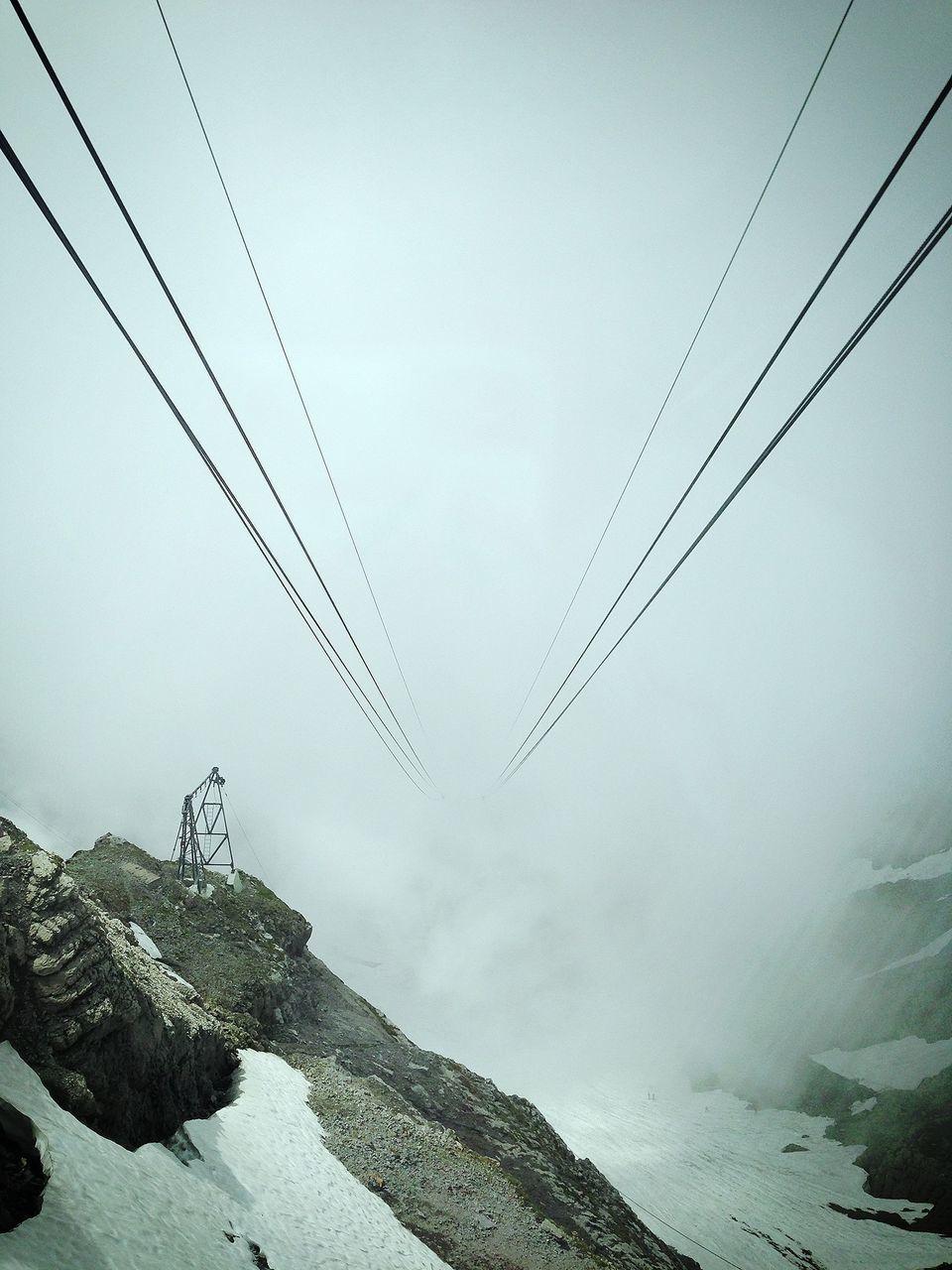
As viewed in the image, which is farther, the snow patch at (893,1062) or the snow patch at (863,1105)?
the snow patch at (893,1062)

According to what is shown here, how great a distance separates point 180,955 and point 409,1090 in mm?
12976

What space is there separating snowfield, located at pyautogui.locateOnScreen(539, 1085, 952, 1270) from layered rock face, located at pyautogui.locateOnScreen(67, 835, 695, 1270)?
49.1 m

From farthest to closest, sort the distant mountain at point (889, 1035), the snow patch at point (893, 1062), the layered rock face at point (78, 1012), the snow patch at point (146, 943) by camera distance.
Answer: the snow patch at point (893, 1062), the distant mountain at point (889, 1035), the snow patch at point (146, 943), the layered rock face at point (78, 1012)

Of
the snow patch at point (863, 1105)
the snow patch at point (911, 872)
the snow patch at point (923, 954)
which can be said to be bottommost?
the snow patch at point (863, 1105)

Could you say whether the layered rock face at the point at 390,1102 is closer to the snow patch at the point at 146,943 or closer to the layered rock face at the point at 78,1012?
the snow patch at the point at 146,943

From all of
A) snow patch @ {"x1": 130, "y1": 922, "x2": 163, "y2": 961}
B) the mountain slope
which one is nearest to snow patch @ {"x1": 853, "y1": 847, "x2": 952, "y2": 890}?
the mountain slope

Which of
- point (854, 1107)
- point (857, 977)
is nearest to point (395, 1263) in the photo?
point (854, 1107)

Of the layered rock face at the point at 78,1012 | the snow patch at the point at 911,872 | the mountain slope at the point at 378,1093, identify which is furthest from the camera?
the snow patch at the point at 911,872

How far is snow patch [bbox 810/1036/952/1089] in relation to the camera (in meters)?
110

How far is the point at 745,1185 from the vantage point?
77.6 m

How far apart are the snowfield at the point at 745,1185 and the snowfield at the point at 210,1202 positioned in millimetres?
61759

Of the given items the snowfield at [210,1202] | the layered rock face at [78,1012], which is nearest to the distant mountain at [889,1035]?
the snowfield at [210,1202]

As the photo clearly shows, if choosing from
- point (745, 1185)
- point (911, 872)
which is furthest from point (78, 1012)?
point (911, 872)

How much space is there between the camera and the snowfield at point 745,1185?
5631 cm
